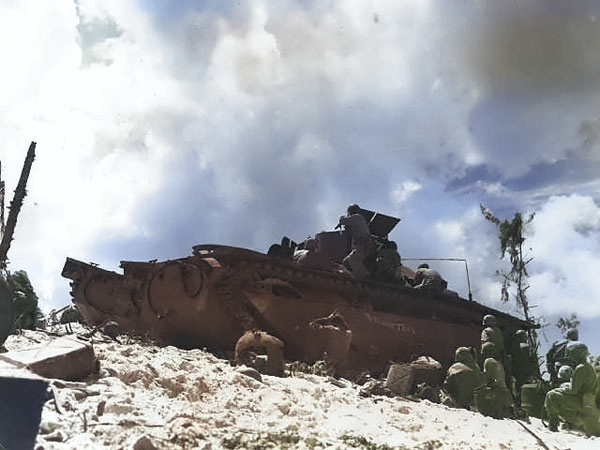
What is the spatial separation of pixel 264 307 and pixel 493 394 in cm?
501

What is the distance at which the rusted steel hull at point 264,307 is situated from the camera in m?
12.1

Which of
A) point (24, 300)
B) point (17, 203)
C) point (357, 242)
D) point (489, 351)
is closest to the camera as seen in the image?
point (489, 351)

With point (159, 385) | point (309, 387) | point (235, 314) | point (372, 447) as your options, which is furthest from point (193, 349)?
point (372, 447)

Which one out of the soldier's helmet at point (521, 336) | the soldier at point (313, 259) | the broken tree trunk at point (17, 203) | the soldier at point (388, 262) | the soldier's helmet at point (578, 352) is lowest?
the soldier's helmet at point (578, 352)

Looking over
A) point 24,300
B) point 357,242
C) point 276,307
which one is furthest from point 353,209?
point 24,300

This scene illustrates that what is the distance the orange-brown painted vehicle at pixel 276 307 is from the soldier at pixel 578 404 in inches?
167

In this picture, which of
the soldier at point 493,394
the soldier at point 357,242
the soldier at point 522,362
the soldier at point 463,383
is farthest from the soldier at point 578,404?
the soldier at point 357,242

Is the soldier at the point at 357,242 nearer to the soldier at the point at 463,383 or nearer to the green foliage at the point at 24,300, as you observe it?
the soldier at the point at 463,383

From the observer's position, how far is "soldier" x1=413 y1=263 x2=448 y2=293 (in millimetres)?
15188

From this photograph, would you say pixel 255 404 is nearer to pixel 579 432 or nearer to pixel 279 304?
pixel 579 432

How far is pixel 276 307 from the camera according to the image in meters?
12.4

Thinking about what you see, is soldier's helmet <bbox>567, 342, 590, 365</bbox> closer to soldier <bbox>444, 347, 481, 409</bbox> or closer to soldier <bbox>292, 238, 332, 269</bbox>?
soldier <bbox>444, 347, 481, 409</bbox>

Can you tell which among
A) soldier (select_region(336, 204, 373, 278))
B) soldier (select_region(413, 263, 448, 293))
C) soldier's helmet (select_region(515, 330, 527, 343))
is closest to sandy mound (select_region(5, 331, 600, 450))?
soldier's helmet (select_region(515, 330, 527, 343))

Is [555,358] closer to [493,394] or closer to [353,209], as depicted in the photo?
[493,394]
